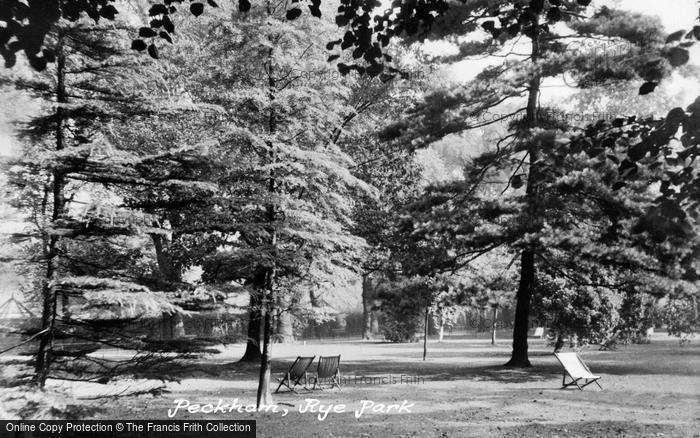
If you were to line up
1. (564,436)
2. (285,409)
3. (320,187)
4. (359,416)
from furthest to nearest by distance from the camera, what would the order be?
(320,187)
(285,409)
(359,416)
(564,436)

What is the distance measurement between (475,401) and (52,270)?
7.41 meters

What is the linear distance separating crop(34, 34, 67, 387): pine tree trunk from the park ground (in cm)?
89

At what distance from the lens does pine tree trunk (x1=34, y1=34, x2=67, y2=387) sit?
6.58m

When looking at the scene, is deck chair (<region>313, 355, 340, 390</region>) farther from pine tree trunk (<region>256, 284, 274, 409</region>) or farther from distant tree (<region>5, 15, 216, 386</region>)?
distant tree (<region>5, 15, 216, 386</region>)

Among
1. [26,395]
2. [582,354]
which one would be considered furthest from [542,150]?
[582,354]

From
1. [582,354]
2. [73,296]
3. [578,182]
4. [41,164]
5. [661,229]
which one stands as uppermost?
[578,182]

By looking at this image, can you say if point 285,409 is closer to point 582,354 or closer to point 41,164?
point 41,164

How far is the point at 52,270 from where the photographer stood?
6.88 metres

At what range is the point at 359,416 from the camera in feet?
29.4

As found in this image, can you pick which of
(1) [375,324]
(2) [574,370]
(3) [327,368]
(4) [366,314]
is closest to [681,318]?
(2) [574,370]

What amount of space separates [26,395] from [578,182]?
1068 centimetres

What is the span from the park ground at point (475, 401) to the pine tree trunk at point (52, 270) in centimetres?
89

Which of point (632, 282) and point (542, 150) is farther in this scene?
point (632, 282)

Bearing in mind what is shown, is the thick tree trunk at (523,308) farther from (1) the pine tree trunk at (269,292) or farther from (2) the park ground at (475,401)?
(1) the pine tree trunk at (269,292)
